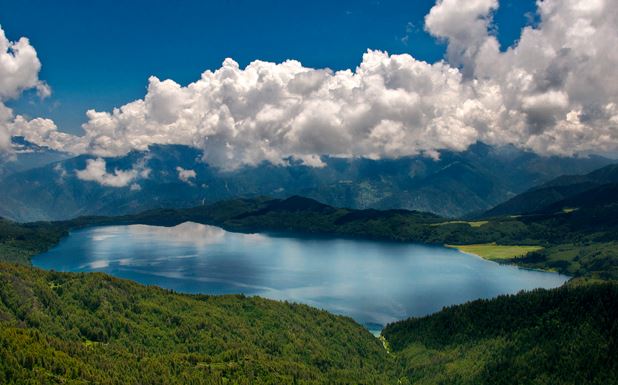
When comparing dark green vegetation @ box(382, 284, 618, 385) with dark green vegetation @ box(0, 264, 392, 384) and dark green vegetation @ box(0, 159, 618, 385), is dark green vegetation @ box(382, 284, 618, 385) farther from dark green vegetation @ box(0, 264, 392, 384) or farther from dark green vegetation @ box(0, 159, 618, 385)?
dark green vegetation @ box(0, 264, 392, 384)

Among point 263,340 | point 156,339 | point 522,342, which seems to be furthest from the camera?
point 263,340

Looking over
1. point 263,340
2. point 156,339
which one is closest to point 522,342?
point 263,340

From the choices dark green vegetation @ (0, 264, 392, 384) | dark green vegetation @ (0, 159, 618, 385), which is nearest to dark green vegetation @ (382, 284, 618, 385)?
dark green vegetation @ (0, 159, 618, 385)

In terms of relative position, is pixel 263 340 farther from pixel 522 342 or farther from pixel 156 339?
pixel 522 342

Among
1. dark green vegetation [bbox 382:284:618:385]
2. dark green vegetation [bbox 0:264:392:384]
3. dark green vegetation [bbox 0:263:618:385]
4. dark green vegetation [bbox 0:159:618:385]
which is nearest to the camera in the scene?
dark green vegetation [bbox 0:264:392:384]

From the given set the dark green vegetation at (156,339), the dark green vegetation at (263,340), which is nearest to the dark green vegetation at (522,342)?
→ the dark green vegetation at (263,340)

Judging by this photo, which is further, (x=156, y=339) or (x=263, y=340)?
(x=263, y=340)

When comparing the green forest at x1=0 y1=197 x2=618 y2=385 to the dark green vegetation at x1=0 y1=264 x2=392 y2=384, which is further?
the green forest at x1=0 y1=197 x2=618 y2=385

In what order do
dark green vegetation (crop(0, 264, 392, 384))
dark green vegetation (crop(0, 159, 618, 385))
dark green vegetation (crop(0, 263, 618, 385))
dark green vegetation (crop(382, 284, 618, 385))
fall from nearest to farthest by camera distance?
dark green vegetation (crop(0, 264, 392, 384))
dark green vegetation (crop(0, 263, 618, 385))
dark green vegetation (crop(0, 159, 618, 385))
dark green vegetation (crop(382, 284, 618, 385))

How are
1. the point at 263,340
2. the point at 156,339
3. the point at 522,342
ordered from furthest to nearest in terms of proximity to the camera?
the point at 263,340 → the point at 522,342 → the point at 156,339
